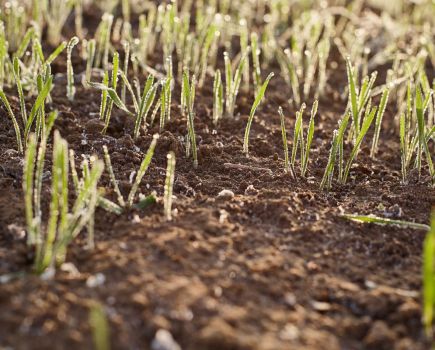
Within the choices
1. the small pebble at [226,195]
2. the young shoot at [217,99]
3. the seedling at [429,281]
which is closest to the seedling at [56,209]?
the small pebble at [226,195]

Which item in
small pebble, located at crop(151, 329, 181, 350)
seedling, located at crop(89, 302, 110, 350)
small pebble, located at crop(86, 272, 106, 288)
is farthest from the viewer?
small pebble, located at crop(86, 272, 106, 288)

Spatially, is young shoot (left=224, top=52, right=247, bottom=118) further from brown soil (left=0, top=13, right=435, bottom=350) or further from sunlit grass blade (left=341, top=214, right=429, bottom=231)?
sunlit grass blade (left=341, top=214, right=429, bottom=231)

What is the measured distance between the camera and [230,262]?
129 cm

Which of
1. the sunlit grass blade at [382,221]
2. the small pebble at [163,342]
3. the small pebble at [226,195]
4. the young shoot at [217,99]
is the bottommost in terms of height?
the small pebble at [163,342]

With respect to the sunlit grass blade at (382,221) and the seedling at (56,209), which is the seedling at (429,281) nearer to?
the sunlit grass blade at (382,221)

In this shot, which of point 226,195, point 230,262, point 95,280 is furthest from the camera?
point 226,195

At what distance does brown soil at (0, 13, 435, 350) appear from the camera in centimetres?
108

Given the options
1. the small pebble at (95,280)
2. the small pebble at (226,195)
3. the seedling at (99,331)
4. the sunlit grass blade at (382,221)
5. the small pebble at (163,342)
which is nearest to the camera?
the seedling at (99,331)

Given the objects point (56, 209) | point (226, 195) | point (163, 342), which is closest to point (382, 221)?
point (226, 195)

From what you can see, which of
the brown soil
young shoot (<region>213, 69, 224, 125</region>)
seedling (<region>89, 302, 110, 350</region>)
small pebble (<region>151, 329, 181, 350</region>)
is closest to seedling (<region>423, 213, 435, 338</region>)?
the brown soil

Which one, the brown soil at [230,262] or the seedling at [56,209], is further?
the seedling at [56,209]

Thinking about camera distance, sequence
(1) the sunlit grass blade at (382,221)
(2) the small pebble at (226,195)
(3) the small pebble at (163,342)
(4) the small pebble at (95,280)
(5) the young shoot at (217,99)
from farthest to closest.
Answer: (5) the young shoot at (217,99) < (2) the small pebble at (226,195) < (1) the sunlit grass blade at (382,221) < (4) the small pebble at (95,280) < (3) the small pebble at (163,342)

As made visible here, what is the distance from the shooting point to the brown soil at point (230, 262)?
A: 1079mm

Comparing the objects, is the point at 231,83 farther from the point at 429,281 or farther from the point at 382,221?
the point at 429,281
